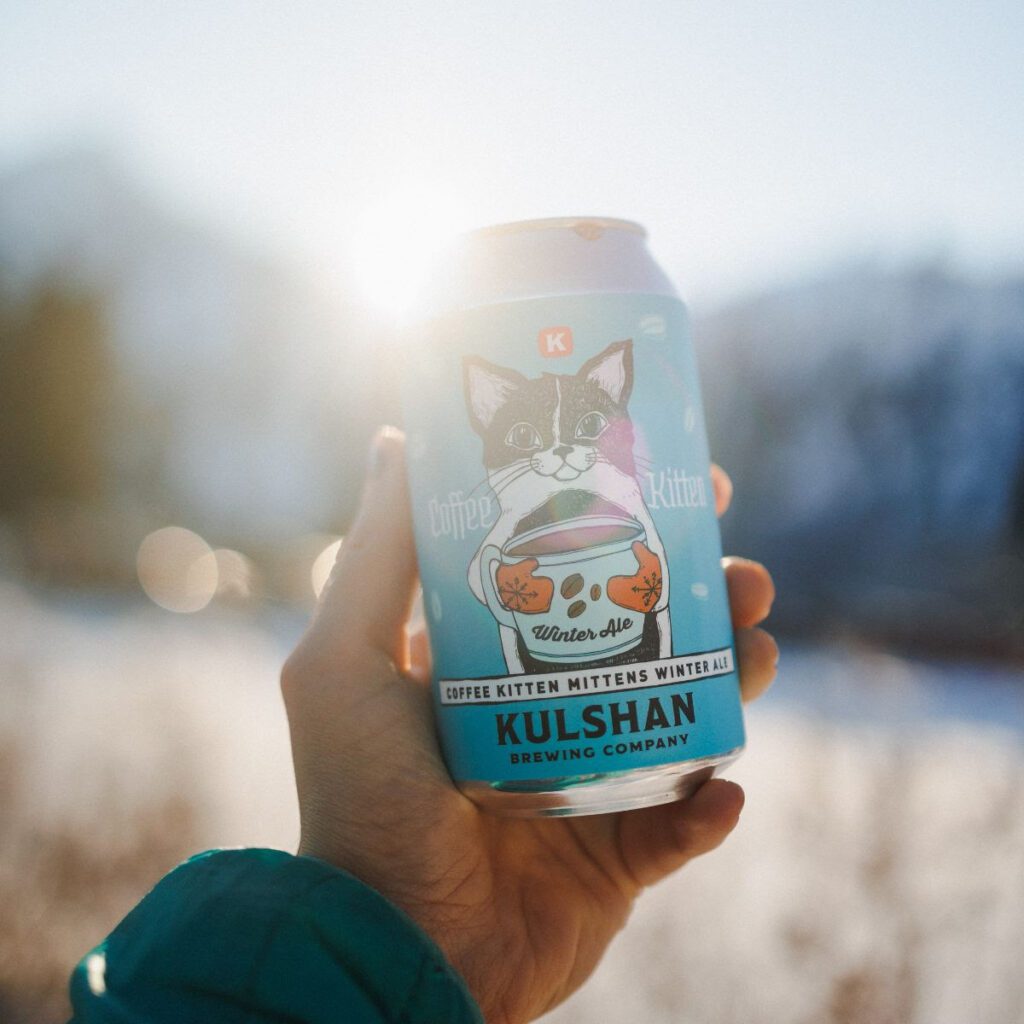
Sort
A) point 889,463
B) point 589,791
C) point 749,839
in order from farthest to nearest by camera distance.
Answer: point 889,463, point 749,839, point 589,791

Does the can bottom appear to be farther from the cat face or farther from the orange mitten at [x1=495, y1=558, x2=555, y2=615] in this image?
the cat face

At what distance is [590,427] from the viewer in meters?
1.21

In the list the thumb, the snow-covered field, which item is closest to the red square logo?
the thumb

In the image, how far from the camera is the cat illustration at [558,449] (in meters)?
1.21

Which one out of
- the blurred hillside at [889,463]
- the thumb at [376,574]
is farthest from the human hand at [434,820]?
the blurred hillside at [889,463]

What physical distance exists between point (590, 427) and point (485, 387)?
0.13m

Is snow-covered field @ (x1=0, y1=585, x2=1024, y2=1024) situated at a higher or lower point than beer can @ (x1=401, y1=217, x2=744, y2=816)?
lower

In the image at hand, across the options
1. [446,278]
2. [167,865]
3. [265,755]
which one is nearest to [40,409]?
[265,755]

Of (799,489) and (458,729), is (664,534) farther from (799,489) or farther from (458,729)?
(799,489)

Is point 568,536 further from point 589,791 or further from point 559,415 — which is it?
point 589,791

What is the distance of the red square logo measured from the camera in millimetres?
1205

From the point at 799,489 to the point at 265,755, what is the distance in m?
3.32

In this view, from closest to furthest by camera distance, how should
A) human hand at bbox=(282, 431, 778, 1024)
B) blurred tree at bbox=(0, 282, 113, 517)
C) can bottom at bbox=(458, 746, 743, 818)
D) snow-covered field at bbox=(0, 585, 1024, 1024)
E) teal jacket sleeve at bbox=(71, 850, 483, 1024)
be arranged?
teal jacket sleeve at bbox=(71, 850, 483, 1024) → can bottom at bbox=(458, 746, 743, 818) → human hand at bbox=(282, 431, 778, 1024) → snow-covered field at bbox=(0, 585, 1024, 1024) → blurred tree at bbox=(0, 282, 113, 517)

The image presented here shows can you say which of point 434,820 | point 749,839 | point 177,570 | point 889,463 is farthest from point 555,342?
point 177,570
